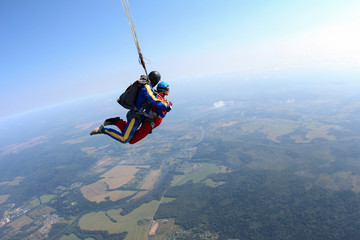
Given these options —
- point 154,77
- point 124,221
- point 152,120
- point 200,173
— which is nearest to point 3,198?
point 124,221

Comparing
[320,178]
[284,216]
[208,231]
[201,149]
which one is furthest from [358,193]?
[201,149]

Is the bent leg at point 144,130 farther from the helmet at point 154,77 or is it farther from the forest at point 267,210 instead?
the forest at point 267,210

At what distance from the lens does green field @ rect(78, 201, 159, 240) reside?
54125 mm

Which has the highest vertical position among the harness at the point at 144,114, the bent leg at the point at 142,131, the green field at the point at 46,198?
the harness at the point at 144,114

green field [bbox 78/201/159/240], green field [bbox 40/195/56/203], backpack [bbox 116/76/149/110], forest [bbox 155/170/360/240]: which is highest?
backpack [bbox 116/76/149/110]

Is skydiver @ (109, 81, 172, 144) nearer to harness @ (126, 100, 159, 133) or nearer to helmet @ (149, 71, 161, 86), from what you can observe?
harness @ (126, 100, 159, 133)

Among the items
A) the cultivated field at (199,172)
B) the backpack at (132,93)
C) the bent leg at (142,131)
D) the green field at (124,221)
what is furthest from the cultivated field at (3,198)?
the backpack at (132,93)

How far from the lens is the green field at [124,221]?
54125 mm

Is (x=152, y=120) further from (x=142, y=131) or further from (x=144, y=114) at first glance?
(x=142, y=131)

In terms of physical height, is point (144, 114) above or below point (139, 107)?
below

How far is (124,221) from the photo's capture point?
2336 inches

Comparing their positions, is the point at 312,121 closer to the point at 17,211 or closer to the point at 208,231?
the point at 208,231

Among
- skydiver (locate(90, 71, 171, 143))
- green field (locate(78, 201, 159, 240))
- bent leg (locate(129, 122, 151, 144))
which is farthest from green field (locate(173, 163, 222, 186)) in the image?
skydiver (locate(90, 71, 171, 143))

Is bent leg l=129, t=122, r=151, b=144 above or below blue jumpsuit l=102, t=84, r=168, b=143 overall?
below
